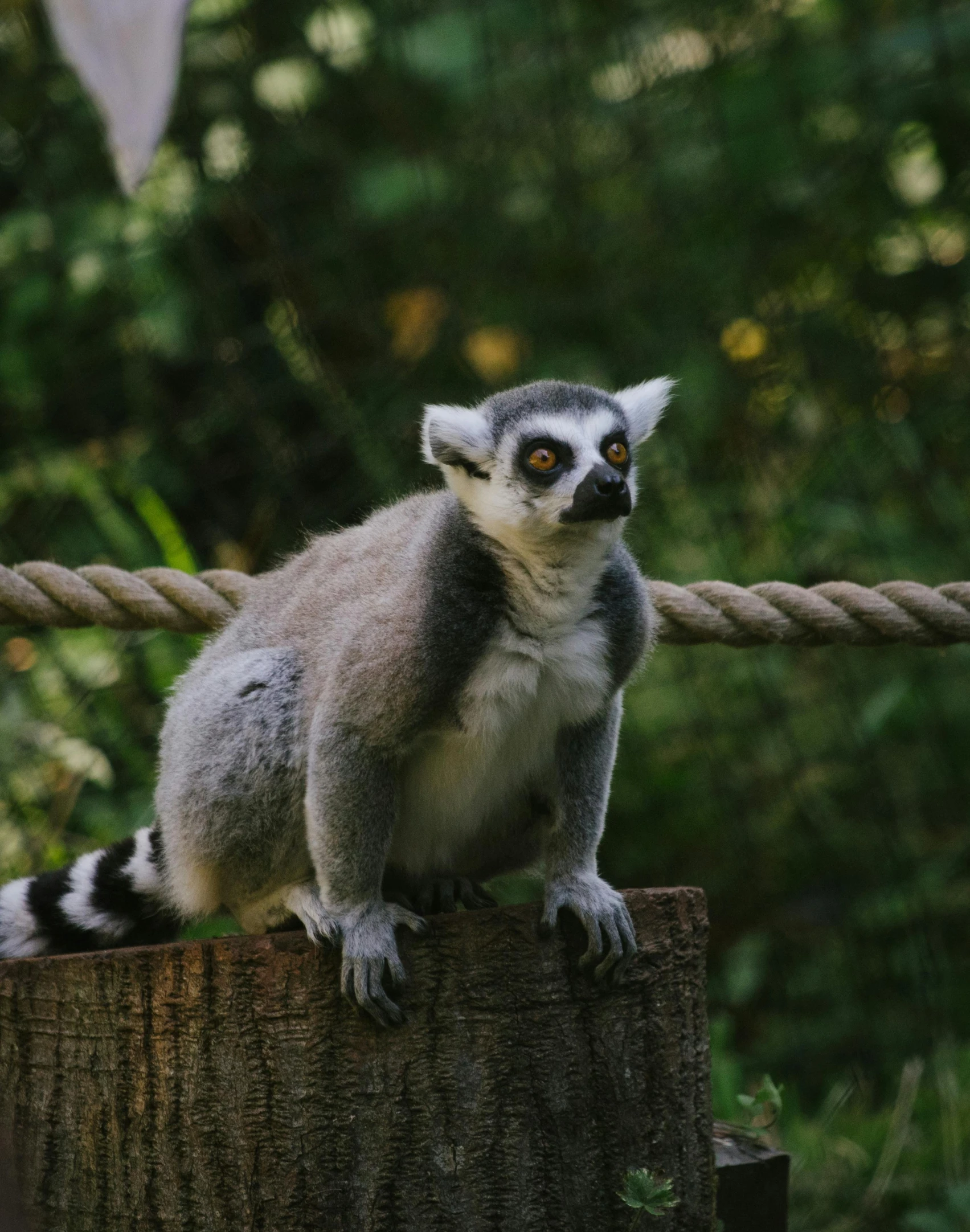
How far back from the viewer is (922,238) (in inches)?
194

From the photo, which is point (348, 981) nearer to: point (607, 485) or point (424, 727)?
point (424, 727)

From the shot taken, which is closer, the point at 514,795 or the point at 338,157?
the point at 514,795

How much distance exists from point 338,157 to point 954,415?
2.82m

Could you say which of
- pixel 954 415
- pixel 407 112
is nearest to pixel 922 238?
pixel 954 415

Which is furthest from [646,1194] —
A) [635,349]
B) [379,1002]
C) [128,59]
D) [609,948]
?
[635,349]

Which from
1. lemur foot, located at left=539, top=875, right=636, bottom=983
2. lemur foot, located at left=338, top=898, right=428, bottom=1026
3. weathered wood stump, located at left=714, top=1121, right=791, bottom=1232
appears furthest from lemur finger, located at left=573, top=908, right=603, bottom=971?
weathered wood stump, located at left=714, top=1121, right=791, bottom=1232

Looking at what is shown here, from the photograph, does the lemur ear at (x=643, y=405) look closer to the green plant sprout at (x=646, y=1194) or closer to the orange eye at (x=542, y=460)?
the orange eye at (x=542, y=460)

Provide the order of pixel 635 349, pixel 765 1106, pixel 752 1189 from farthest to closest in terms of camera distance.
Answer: pixel 635 349 < pixel 765 1106 < pixel 752 1189

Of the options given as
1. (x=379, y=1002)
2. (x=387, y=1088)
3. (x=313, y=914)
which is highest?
(x=313, y=914)

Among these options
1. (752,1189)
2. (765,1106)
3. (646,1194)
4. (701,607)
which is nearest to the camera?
(646,1194)

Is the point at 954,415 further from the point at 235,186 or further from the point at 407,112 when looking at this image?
the point at 235,186

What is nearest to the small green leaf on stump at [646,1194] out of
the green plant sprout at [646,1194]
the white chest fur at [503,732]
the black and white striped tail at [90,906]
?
the green plant sprout at [646,1194]

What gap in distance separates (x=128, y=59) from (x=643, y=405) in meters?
1.12

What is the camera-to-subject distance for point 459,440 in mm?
2285
